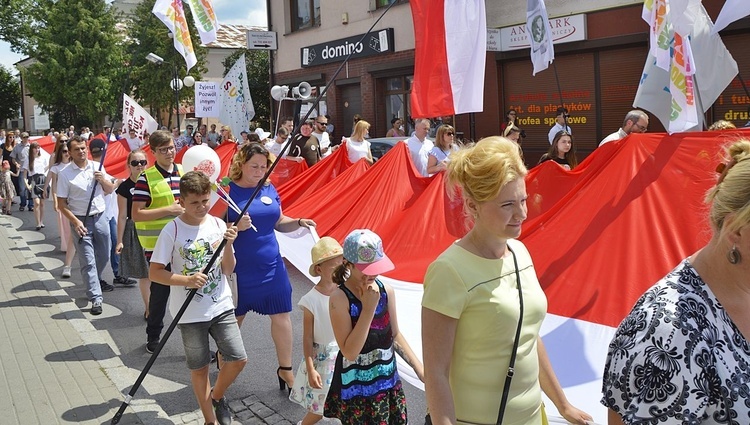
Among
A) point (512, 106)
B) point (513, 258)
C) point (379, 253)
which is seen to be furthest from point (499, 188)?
point (512, 106)

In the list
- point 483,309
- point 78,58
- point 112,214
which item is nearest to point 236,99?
point 112,214

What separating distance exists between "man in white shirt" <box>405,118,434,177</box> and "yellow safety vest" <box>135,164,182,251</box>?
4781 mm

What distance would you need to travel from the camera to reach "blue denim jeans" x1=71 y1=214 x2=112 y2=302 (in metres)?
7.75

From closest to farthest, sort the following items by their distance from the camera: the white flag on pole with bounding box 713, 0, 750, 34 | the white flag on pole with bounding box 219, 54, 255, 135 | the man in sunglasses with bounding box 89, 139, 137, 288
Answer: the white flag on pole with bounding box 713, 0, 750, 34
the man in sunglasses with bounding box 89, 139, 137, 288
the white flag on pole with bounding box 219, 54, 255, 135

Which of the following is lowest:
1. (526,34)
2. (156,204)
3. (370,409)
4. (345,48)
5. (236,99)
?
(370,409)

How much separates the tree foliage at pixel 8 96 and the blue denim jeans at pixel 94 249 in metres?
65.8

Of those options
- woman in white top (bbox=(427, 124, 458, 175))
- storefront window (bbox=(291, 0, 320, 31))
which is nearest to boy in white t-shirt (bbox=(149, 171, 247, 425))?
woman in white top (bbox=(427, 124, 458, 175))

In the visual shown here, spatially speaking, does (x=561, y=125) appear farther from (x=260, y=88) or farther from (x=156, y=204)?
(x=260, y=88)

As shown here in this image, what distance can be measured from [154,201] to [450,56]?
10.0ft

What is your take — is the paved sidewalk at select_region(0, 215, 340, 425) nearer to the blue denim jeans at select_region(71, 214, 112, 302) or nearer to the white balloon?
the blue denim jeans at select_region(71, 214, 112, 302)

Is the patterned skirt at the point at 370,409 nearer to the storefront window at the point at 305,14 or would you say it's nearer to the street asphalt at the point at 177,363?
the street asphalt at the point at 177,363

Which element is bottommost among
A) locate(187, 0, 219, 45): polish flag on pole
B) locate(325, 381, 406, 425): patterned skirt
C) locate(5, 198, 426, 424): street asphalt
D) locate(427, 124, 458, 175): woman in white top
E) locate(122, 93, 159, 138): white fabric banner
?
locate(5, 198, 426, 424): street asphalt

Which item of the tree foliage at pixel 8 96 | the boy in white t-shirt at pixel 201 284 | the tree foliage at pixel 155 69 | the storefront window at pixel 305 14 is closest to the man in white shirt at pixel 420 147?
the boy in white t-shirt at pixel 201 284

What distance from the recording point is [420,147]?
1055 centimetres
